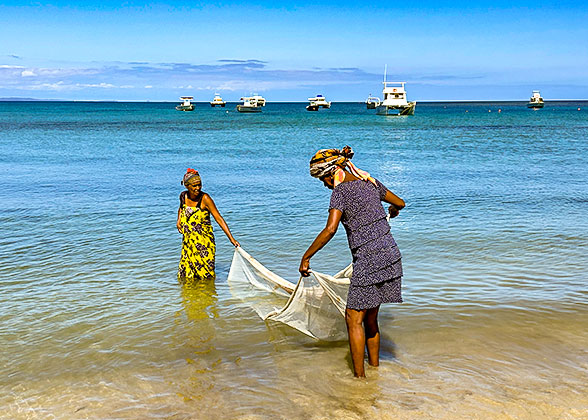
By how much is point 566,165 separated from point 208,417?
18.7 meters

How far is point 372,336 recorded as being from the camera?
4305mm

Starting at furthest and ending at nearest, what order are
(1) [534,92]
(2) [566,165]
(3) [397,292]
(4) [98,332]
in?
1. (1) [534,92]
2. (2) [566,165]
3. (4) [98,332]
4. (3) [397,292]

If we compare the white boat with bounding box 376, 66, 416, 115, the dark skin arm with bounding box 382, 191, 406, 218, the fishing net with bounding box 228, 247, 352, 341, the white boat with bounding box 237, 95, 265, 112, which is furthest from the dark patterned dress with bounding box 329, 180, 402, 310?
the white boat with bounding box 237, 95, 265, 112

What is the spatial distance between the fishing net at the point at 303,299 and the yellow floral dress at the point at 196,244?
45 centimetres

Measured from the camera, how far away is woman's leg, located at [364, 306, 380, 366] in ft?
13.6

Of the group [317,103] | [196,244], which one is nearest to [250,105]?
[317,103]

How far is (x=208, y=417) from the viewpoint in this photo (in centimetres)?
379

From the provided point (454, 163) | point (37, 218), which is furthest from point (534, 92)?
point (37, 218)

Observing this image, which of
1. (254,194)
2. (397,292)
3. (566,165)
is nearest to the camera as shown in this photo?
(397,292)

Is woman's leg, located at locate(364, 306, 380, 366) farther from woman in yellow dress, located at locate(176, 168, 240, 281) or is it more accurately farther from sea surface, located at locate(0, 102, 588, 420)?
woman in yellow dress, located at locate(176, 168, 240, 281)

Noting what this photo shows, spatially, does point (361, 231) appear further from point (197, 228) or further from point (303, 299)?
point (197, 228)

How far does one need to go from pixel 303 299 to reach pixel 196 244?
2.01 m

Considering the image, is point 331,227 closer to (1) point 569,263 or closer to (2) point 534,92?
(1) point 569,263

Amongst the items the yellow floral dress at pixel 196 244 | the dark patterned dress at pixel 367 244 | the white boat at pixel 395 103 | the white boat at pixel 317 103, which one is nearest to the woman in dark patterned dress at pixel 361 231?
the dark patterned dress at pixel 367 244
